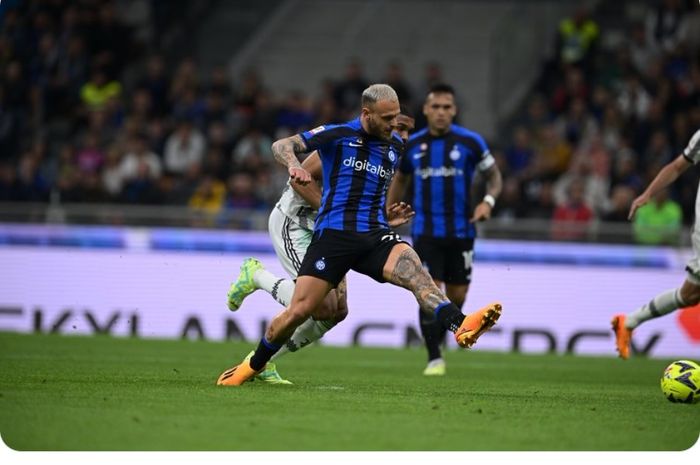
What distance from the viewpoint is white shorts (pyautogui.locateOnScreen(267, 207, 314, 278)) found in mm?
9688

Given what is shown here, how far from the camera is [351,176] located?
858 cm

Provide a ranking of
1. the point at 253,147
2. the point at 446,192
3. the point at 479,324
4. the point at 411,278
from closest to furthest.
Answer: the point at 479,324, the point at 411,278, the point at 446,192, the point at 253,147

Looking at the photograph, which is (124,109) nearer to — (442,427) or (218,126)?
(218,126)

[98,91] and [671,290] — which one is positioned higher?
[98,91]

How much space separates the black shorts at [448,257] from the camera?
11734 millimetres

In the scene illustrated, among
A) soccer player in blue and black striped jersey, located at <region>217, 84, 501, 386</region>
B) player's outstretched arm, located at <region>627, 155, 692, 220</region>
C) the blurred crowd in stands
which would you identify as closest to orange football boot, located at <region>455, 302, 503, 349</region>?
soccer player in blue and black striped jersey, located at <region>217, 84, 501, 386</region>

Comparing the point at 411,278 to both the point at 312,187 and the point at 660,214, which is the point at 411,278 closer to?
the point at 312,187

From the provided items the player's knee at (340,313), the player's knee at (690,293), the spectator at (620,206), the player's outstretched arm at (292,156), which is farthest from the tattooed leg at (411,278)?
the spectator at (620,206)

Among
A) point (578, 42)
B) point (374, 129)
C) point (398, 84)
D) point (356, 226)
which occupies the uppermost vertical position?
point (578, 42)

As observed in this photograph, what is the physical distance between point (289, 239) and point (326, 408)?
2.35m

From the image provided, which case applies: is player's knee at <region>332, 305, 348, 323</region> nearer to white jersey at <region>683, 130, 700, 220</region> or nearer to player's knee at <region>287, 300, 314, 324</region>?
player's knee at <region>287, 300, 314, 324</region>

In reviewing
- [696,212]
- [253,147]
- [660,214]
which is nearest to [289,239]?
[696,212]

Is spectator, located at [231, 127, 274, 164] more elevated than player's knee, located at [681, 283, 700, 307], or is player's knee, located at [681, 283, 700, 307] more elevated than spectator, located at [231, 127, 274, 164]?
spectator, located at [231, 127, 274, 164]

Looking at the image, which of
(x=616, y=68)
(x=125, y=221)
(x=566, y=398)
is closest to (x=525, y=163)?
(x=616, y=68)
